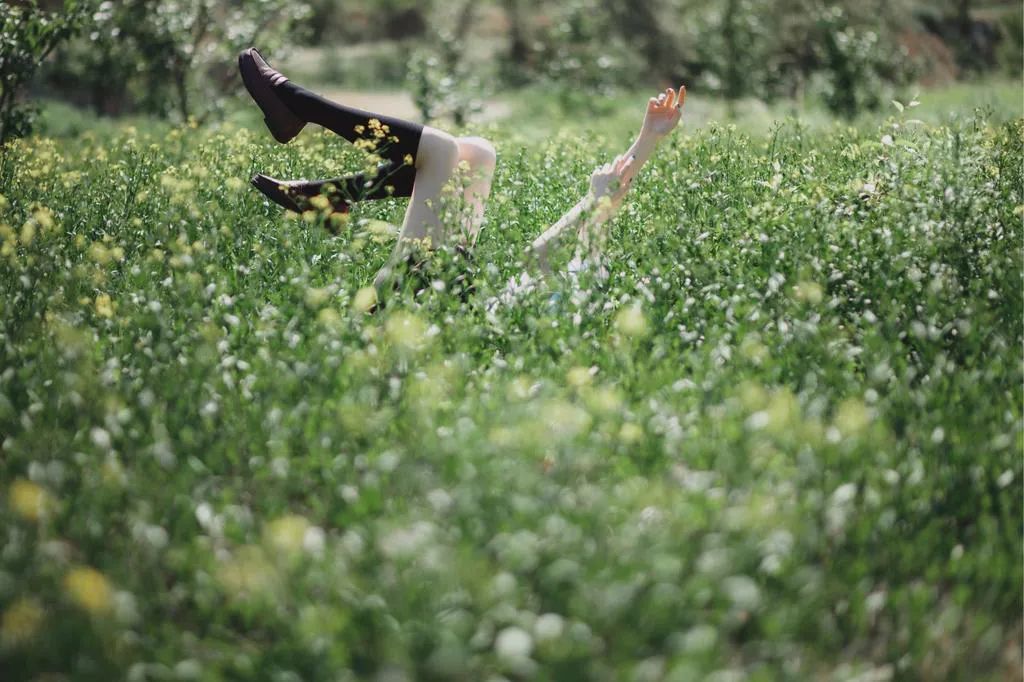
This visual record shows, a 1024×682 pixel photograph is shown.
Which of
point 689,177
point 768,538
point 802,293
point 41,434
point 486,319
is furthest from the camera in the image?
point 689,177

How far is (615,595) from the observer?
72.9 inches

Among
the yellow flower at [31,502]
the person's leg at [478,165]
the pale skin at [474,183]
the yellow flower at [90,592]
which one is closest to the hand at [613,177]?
the pale skin at [474,183]

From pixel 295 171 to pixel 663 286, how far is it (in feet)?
8.25

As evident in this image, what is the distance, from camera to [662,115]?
437 centimetres

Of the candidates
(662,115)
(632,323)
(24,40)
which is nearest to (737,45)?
(24,40)

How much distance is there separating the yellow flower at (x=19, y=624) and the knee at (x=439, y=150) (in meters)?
2.68

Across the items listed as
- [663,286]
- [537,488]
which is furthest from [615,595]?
[663,286]

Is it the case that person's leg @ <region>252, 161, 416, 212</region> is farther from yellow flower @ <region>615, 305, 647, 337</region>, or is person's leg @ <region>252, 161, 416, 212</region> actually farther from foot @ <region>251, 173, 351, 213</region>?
yellow flower @ <region>615, 305, 647, 337</region>

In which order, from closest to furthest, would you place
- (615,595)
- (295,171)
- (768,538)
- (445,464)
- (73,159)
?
(615,595) < (768,538) < (445,464) < (295,171) < (73,159)

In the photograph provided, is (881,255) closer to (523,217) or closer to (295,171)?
(523,217)

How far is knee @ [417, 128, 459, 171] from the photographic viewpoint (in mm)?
4109

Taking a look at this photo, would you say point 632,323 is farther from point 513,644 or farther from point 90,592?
point 90,592

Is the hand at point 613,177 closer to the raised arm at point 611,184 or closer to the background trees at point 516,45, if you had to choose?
the raised arm at point 611,184

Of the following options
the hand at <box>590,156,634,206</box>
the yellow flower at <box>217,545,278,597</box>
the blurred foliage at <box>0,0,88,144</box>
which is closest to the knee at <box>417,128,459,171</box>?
the hand at <box>590,156,634,206</box>
